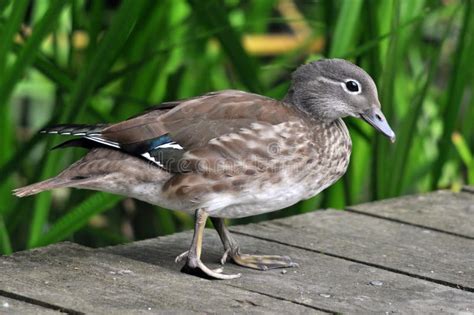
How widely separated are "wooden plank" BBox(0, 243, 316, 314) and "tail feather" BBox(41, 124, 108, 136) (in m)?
0.40

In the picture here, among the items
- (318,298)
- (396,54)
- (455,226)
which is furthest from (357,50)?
(318,298)

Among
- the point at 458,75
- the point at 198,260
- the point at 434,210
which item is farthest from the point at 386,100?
the point at 198,260

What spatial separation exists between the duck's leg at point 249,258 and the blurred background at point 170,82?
555mm

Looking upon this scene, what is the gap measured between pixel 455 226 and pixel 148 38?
5.72ft

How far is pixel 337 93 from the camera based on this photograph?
460 cm

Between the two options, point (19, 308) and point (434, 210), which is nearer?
point (19, 308)

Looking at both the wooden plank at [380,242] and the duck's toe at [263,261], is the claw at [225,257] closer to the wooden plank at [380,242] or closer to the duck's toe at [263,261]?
the duck's toe at [263,261]

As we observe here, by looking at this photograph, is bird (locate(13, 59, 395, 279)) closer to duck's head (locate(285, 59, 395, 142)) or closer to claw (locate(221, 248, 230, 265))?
claw (locate(221, 248, 230, 265))

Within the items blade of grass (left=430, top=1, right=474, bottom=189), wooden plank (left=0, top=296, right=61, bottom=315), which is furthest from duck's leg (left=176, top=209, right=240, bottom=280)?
blade of grass (left=430, top=1, right=474, bottom=189)

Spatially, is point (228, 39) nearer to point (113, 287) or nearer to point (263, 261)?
point (263, 261)

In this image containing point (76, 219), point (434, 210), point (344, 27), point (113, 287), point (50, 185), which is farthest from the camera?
point (344, 27)

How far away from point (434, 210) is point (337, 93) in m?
1.01

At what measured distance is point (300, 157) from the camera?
14.6 feet

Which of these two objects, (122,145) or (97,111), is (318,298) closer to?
(122,145)
